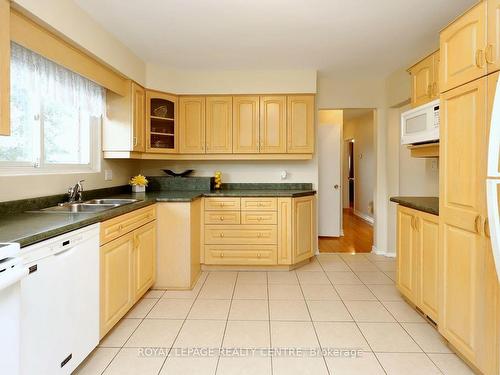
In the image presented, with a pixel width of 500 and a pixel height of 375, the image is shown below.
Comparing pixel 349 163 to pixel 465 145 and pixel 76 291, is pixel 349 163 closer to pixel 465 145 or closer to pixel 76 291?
pixel 465 145

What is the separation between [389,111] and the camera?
4.21 meters

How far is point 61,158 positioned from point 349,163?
7.59 m

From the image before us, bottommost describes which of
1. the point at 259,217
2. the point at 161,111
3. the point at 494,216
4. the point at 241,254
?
the point at 241,254

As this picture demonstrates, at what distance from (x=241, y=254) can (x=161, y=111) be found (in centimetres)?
195

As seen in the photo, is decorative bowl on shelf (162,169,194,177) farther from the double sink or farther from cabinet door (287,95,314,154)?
cabinet door (287,95,314,154)

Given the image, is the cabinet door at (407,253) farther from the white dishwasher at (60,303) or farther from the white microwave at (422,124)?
the white dishwasher at (60,303)

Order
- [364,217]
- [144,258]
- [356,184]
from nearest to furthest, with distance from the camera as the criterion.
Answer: [144,258] < [364,217] < [356,184]

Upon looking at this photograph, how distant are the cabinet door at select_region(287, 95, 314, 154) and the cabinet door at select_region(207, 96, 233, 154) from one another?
2.39 ft

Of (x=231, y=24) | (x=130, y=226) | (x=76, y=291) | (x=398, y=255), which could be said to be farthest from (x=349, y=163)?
(x=76, y=291)

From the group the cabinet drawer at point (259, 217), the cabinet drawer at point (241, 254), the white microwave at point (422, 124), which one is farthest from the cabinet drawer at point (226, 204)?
the white microwave at point (422, 124)

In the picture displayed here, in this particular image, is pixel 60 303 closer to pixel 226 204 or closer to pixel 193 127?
pixel 226 204

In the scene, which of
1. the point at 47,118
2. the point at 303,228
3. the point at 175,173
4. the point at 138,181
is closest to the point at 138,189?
the point at 138,181

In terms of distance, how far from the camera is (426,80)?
277 centimetres

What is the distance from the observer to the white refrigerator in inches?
52.7
